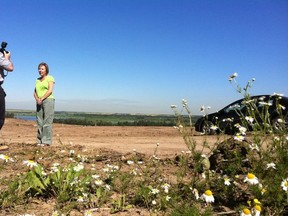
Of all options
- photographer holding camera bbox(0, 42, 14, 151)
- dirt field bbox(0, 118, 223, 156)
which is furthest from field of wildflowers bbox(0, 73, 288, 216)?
photographer holding camera bbox(0, 42, 14, 151)

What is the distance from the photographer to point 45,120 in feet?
25.8

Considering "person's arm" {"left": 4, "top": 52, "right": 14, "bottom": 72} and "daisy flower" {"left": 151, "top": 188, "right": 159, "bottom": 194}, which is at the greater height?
"person's arm" {"left": 4, "top": 52, "right": 14, "bottom": 72}

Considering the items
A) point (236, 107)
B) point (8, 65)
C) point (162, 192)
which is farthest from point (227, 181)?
point (8, 65)

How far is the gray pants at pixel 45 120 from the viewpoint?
7.85 m

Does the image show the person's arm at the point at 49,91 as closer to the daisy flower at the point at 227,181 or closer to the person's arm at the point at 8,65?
the person's arm at the point at 8,65

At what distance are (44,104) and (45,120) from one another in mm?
379

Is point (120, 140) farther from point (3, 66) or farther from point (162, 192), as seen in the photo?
point (162, 192)

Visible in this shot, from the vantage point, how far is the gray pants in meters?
7.85

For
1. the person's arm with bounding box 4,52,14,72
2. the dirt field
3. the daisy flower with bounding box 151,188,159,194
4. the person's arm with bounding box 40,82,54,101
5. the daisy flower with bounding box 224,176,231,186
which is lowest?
the dirt field

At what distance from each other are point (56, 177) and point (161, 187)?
1.18 meters

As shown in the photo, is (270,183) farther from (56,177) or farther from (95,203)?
(56,177)

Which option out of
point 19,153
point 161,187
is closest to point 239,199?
point 161,187

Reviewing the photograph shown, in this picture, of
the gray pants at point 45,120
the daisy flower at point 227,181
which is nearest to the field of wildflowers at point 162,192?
the daisy flower at point 227,181

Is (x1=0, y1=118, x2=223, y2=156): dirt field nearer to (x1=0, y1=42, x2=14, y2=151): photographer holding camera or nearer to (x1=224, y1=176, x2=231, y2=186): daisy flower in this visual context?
(x1=0, y1=42, x2=14, y2=151): photographer holding camera
